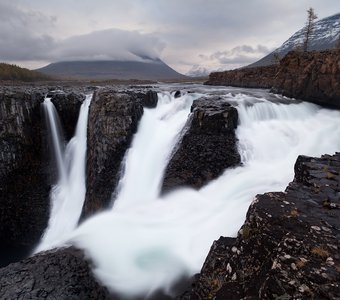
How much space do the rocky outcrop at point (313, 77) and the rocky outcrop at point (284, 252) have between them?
60.4 ft

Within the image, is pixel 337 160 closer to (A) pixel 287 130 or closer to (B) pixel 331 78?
(A) pixel 287 130

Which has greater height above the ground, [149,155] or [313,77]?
[313,77]

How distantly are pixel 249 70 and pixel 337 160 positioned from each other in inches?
1751

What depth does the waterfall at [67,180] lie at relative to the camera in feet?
67.4

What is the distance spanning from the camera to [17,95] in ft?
70.3

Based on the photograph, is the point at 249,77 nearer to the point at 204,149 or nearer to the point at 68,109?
the point at 68,109

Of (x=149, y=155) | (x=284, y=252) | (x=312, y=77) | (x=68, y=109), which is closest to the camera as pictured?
(x=284, y=252)

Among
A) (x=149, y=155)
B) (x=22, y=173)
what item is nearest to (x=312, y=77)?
(x=149, y=155)

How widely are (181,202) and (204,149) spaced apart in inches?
152

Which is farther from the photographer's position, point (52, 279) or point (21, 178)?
point (21, 178)

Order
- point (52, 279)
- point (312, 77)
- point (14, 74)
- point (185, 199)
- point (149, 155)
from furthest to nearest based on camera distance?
point (14, 74), point (312, 77), point (149, 155), point (185, 199), point (52, 279)

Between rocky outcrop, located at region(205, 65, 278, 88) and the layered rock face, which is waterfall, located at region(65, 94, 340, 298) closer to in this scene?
the layered rock face

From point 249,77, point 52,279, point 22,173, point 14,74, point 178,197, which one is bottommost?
point 22,173

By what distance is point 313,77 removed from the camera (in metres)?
27.0
